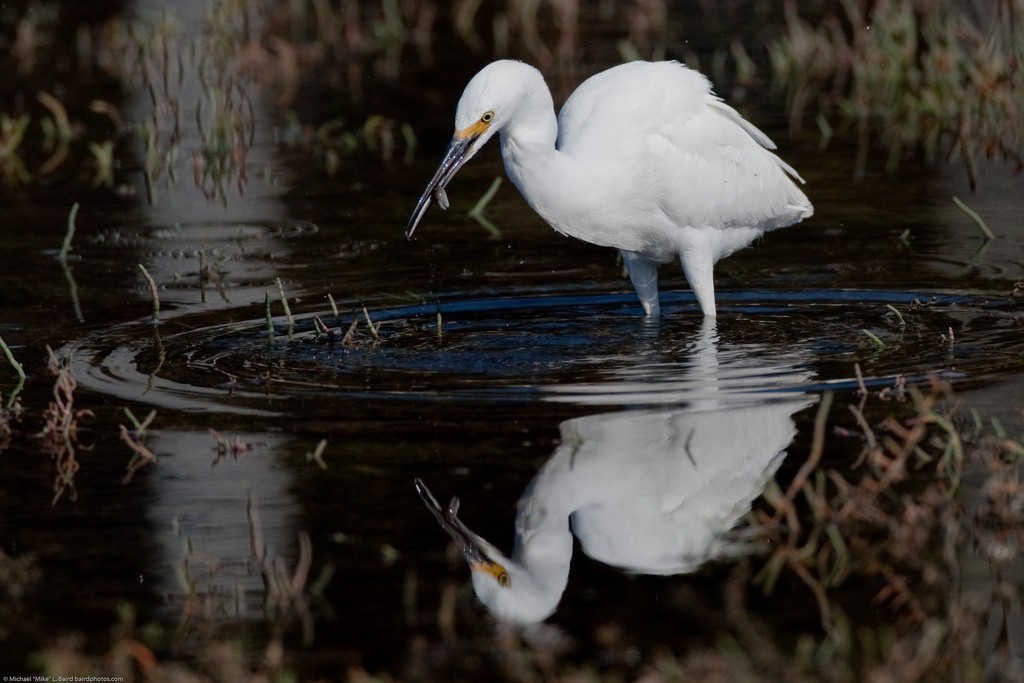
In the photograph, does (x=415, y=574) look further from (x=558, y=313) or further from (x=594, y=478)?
(x=558, y=313)

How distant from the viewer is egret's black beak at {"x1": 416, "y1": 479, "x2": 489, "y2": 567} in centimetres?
455

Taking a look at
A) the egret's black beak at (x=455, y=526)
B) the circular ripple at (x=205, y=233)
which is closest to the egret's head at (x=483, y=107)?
the egret's black beak at (x=455, y=526)

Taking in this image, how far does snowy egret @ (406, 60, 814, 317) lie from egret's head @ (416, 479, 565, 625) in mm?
1930

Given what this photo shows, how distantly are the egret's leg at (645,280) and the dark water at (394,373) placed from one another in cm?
9

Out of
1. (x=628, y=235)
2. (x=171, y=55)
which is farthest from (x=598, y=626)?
(x=171, y=55)

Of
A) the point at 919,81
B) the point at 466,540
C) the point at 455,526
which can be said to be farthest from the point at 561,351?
the point at 919,81

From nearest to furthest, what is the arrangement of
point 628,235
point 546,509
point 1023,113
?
1. point 546,509
2. point 628,235
3. point 1023,113

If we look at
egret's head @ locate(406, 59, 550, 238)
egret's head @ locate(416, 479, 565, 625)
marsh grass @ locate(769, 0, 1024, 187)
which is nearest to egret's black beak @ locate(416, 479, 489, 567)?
egret's head @ locate(416, 479, 565, 625)

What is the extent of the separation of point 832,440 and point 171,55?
1081 centimetres

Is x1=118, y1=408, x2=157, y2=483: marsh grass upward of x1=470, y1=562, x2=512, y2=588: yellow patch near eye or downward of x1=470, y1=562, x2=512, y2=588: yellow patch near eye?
upward

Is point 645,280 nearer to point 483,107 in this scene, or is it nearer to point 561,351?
point 561,351

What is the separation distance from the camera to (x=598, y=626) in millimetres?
4086

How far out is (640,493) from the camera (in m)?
5.00

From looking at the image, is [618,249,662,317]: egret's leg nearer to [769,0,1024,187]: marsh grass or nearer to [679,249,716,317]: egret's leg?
[679,249,716,317]: egret's leg
